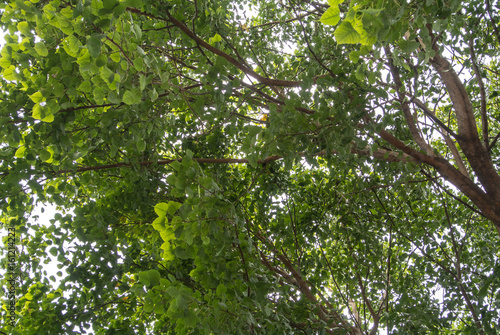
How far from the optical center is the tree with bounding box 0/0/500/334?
1.42 m

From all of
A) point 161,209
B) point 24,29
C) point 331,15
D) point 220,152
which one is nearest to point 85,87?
point 24,29

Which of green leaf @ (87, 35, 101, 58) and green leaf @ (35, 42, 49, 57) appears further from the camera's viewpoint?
green leaf @ (35, 42, 49, 57)

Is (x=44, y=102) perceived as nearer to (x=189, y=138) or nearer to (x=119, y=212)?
(x=119, y=212)

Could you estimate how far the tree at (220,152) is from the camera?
1415 millimetres

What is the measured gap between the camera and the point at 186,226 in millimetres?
1549

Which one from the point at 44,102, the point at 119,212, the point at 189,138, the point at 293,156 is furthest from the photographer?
the point at 189,138

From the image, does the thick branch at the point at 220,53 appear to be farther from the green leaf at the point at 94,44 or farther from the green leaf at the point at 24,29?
Answer: the green leaf at the point at 94,44

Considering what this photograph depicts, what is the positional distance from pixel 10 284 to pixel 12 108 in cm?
238

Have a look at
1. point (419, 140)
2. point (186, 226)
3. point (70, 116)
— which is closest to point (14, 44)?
point (70, 116)

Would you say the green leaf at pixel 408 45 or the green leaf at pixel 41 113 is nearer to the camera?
the green leaf at pixel 408 45

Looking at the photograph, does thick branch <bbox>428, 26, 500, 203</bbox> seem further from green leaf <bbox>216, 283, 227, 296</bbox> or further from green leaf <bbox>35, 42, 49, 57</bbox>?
green leaf <bbox>35, 42, 49, 57</bbox>

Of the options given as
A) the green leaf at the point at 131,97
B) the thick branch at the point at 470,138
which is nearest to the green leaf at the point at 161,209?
the green leaf at the point at 131,97

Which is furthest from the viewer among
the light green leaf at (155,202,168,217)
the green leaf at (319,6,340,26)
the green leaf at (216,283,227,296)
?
the green leaf at (216,283,227,296)

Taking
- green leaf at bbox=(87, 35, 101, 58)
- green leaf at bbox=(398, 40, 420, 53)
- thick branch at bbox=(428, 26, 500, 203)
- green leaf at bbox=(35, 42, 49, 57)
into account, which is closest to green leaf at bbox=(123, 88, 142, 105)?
green leaf at bbox=(87, 35, 101, 58)
